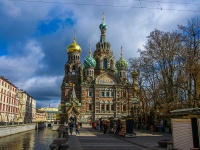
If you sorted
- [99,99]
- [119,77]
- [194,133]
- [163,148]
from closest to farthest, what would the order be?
[194,133], [163,148], [99,99], [119,77]

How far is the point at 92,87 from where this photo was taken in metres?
57.9

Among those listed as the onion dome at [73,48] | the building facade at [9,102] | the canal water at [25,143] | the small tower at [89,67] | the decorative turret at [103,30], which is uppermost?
the decorative turret at [103,30]

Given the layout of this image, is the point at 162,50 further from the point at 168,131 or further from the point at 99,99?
the point at 99,99

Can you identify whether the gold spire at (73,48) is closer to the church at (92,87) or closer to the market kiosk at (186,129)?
the church at (92,87)

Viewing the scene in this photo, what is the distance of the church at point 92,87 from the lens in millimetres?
56188

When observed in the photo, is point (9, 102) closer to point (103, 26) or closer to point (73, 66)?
point (73, 66)

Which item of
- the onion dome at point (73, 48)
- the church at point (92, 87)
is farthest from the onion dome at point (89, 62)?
the onion dome at point (73, 48)

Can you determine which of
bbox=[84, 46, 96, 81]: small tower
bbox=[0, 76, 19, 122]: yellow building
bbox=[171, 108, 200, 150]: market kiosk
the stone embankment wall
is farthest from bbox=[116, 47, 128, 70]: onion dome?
bbox=[171, 108, 200, 150]: market kiosk

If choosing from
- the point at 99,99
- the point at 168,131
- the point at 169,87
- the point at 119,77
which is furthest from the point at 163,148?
the point at 119,77

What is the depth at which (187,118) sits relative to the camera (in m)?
10.4

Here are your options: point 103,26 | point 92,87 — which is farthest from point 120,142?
point 103,26

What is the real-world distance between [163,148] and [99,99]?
147ft

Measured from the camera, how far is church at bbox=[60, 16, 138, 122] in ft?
184

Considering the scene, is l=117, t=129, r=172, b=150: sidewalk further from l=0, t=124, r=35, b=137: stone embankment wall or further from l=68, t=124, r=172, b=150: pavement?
l=0, t=124, r=35, b=137: stone embankment wall
